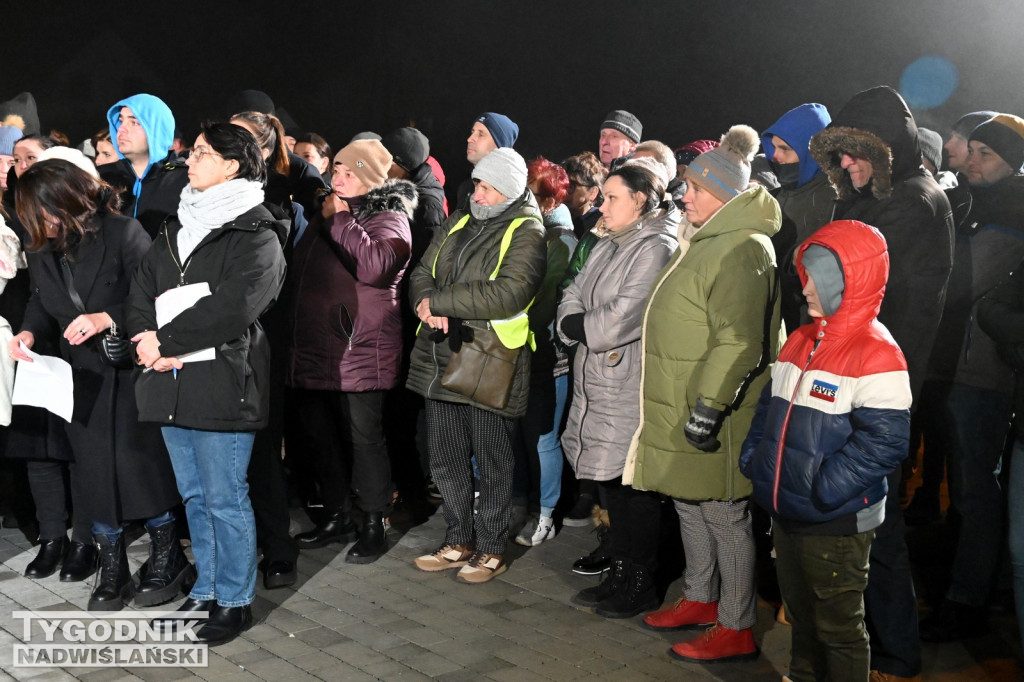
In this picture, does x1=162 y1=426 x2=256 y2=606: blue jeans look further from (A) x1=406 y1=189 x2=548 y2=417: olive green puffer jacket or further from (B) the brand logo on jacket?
(B) the brand logo on jacket

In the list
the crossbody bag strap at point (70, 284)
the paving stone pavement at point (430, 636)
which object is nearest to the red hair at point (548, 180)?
the paving stone pavement at point (430, 636)

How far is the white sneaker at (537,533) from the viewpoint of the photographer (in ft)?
17.0

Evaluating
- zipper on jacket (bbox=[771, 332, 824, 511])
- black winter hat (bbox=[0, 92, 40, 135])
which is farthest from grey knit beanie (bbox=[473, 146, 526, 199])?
black winter hat (bbox=[0, 92, 40, 135])

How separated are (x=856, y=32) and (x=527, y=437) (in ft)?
12.9

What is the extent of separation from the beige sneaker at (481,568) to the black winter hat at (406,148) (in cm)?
218

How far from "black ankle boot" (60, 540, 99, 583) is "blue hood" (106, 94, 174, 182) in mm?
1642

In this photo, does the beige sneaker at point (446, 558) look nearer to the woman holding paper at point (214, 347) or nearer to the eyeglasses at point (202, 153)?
the woman holding paper at point (214, 347)

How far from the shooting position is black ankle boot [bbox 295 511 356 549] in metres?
5.06

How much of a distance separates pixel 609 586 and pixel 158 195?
265 cm

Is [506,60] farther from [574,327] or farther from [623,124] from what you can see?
[574,327]

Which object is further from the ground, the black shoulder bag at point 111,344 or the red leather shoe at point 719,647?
the black shoulder bag at point 111,344

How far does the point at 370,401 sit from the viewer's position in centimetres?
497

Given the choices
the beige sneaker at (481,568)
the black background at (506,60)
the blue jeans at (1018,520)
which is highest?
the black background at (506,60)

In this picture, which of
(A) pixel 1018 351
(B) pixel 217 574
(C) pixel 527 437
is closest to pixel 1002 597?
(A) pixel 1018 351
